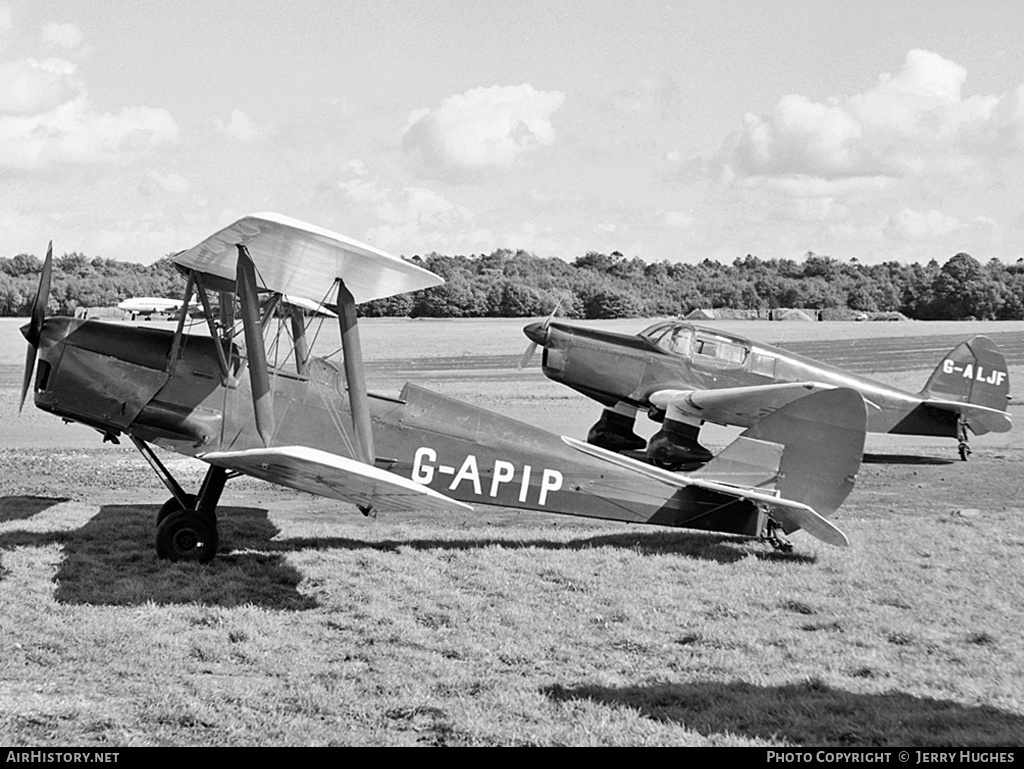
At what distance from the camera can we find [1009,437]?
1789cm

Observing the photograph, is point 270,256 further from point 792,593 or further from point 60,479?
point 60,479

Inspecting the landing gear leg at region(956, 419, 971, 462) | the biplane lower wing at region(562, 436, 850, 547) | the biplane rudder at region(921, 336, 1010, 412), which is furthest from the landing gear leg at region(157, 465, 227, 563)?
the biplane rudder at region(921, 336, 1010, 412)

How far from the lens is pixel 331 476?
6.62 m

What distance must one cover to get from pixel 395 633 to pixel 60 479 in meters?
7.55

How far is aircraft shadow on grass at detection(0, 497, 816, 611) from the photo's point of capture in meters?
7.03

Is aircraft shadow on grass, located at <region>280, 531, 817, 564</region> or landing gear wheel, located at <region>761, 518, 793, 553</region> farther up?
landing gear wheel, located at <region>761, 518, 793, 553</region>

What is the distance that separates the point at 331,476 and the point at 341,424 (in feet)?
4.88

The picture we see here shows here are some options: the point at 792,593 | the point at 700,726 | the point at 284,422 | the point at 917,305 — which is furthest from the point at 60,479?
the point at 917,305

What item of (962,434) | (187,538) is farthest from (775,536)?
(962,434)

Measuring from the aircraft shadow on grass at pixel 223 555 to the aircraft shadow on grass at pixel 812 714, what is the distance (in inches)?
108

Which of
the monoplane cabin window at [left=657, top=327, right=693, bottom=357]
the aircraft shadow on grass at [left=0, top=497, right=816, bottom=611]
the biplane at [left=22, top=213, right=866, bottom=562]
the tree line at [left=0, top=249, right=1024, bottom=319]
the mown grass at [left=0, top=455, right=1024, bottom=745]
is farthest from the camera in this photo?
the tree line at [left=0, top=249, right=1024, bottom=319]

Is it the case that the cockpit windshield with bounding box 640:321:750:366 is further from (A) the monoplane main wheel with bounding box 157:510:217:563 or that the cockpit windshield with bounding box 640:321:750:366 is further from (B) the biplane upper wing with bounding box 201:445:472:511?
(A) the monoplane main wheel with bounding box 157:510:217:563

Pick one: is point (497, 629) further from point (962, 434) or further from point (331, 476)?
point (962, 434)

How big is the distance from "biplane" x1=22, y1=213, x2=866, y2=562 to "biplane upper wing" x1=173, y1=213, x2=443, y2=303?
28mm
